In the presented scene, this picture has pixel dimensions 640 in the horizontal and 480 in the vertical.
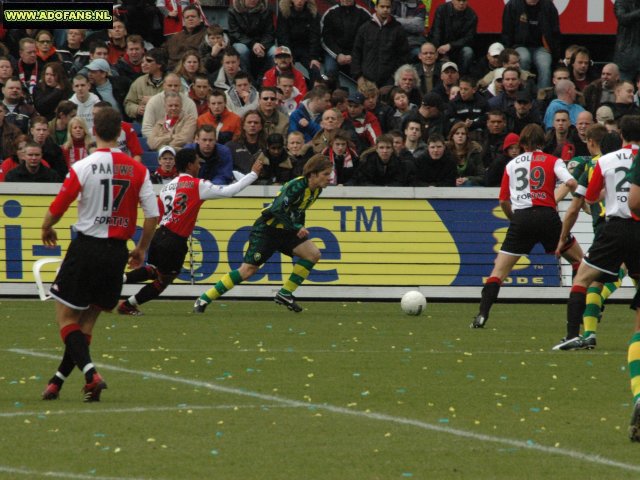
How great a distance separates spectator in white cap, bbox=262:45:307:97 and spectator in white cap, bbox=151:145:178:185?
2790 mm

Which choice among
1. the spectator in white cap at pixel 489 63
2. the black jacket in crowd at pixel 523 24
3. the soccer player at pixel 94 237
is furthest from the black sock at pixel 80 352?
the black jacket in crowd at pixel 523 24

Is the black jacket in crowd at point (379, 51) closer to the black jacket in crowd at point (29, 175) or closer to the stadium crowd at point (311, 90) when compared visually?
the stadium crowd at point (311, 90)

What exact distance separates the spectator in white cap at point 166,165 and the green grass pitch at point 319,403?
3358 millimetres

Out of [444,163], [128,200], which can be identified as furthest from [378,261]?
[128,200]

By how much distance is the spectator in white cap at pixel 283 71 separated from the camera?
2052 centimetres

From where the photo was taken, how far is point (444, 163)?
1883 cm

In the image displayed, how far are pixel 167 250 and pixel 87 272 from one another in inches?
254

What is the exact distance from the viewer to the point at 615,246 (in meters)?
11.4

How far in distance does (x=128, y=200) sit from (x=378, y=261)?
30.0ft

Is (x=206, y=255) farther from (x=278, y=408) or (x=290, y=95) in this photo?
(x=278, y=408)

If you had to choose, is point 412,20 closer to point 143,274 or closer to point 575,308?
point 143,274

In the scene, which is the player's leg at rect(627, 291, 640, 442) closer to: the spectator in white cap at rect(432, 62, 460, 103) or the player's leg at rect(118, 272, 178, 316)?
the player's leg at rect(118, 272, 178, 316)

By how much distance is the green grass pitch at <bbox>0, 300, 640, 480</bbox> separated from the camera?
7199 mm

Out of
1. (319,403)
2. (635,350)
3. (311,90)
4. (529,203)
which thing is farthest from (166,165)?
(635,350)
